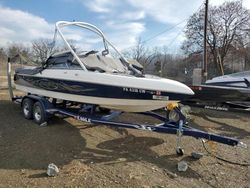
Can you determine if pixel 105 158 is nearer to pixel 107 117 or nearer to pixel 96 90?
pixel 107 117

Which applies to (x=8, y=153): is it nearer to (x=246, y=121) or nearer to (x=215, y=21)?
(x=246, y=121)

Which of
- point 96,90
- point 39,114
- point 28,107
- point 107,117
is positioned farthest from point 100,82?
point 28,107

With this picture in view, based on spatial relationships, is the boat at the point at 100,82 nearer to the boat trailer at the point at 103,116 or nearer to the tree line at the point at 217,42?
the boat trailer at the point at 103,116

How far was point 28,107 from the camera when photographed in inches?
331

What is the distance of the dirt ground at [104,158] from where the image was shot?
187 inches

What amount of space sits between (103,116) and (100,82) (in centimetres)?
87

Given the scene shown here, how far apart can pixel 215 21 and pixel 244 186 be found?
34219 millimetres

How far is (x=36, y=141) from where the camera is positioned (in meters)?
6.54

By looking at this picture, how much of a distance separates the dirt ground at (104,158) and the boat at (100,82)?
2.44ft

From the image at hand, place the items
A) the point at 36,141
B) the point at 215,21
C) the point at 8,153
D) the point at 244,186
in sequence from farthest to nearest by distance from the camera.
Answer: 1. the point at 215,21
2. the point at 36,141
3. the point at 8,153
4. the point at 244,186

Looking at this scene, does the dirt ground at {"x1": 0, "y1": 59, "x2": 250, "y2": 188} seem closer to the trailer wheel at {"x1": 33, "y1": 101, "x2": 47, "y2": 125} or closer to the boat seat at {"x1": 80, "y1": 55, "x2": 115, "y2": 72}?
the trailer wheel at {"x1": 33, "y1": 101, "x2": 47, "y2": 125}

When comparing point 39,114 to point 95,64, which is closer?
point 95,64

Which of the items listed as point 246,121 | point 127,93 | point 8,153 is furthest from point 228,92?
point 8,153

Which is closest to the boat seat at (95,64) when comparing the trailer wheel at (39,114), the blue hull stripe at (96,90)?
the blue hull stripe at (96,90)
